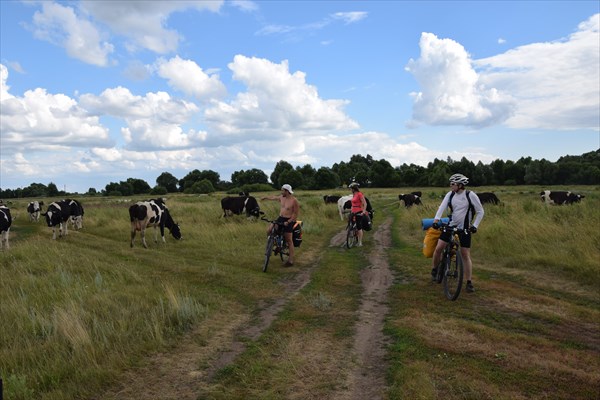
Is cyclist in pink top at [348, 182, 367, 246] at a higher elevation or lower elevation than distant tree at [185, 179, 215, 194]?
lower

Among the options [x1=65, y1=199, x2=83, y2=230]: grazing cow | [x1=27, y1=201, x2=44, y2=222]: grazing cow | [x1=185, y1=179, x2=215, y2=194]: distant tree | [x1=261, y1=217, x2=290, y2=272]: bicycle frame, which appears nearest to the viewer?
[x1=261, y1=217, x2=290, y2=272]: bicycle frame

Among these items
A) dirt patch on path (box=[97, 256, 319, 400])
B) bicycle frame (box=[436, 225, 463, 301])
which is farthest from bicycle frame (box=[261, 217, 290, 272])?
bicycle frame (box=[436, 225, 463, 301])

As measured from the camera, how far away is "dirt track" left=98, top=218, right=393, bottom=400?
→ 4457 mm

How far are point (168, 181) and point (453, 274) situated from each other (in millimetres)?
115857

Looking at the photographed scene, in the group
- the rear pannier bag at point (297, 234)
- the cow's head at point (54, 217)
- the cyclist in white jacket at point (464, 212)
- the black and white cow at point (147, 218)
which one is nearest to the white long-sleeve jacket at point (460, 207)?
the cyclist in white jacket at point (464, 212)

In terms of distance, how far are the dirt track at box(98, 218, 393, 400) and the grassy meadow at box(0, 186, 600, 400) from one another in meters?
0.08

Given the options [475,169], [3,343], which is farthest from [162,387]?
[475,169]

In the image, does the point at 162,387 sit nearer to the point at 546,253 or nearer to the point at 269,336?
the point at 269,336

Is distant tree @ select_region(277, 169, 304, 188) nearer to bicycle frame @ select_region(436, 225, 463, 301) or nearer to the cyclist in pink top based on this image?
the cyclist in pink top

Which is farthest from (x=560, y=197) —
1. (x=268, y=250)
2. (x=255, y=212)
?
(x=268, y=250)

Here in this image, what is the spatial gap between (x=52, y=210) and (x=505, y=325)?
713 inches

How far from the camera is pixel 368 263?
1193 cm

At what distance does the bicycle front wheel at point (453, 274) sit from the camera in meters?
7.85

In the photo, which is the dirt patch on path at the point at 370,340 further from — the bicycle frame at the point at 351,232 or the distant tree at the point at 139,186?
the distant tree at the point at 139,186
